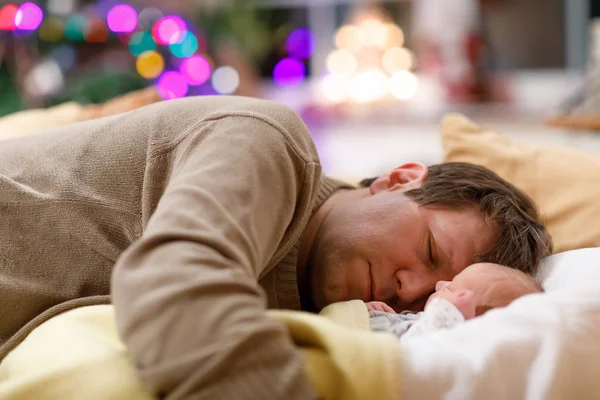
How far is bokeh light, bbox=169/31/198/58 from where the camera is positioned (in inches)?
157

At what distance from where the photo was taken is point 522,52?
4707 millimetres

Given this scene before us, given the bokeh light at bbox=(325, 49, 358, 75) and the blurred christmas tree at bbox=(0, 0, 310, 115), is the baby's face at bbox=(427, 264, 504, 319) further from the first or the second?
the bokeh light at bbox=(325, 49, 358, 75)

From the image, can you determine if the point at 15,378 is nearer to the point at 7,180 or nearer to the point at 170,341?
the point at 170,341

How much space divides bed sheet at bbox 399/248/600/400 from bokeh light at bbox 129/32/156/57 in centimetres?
352

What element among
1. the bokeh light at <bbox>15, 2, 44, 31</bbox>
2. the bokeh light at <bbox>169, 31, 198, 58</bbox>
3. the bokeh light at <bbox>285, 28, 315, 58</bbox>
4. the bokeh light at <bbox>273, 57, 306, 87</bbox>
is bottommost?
the bokeh light at <bbox>273, 57, 306, 87</bbox>

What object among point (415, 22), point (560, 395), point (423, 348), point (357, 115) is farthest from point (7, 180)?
point (415, 22)

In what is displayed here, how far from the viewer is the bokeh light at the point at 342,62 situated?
481cm

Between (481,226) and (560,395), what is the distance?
374mm

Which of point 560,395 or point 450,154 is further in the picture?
point 450,154

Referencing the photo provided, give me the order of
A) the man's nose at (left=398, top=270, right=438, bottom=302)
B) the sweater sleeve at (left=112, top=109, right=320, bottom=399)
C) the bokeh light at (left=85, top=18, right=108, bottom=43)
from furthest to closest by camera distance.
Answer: the bokeh light at (left=85, top=18, right=108, bottom=43)
the man's nose at (left=398, top=270, right=438, bottom=302)
the sweater sleeve at (left=112, top=109, right=320, bottom=399)

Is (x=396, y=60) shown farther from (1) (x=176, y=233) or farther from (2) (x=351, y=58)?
(1) (x=176, y=233)

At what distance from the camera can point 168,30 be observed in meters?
3.97

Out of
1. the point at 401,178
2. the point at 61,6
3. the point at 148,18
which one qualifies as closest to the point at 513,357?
the point at 401,178

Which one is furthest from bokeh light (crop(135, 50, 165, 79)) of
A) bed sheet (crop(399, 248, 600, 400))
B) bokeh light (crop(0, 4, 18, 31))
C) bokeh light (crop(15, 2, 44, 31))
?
bed sheet (crop(399, 248, 600, 400))
